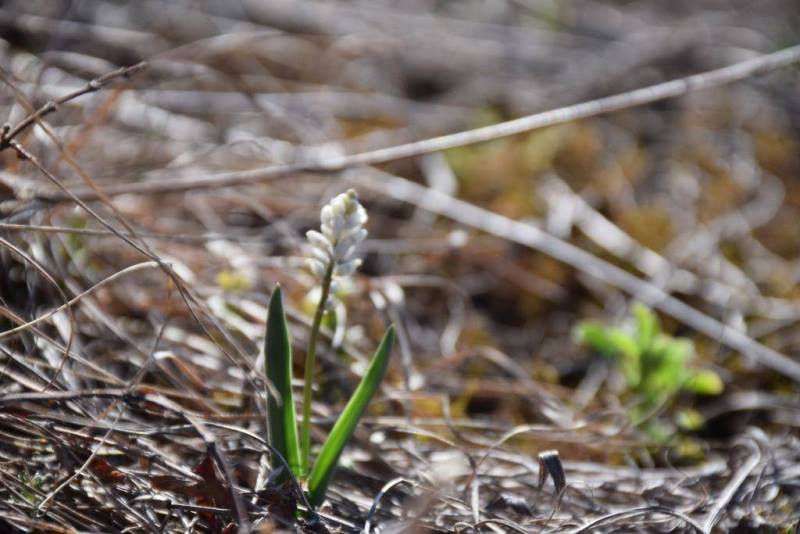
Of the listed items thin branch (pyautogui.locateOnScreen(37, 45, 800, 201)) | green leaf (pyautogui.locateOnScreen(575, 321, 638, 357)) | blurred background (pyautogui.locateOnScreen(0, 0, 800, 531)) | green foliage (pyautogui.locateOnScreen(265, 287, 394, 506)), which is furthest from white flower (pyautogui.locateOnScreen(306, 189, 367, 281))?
green leaf (pyautogui.locateOnScreen(575, 321, 638, 357))

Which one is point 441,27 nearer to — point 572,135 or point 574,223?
point 572,135

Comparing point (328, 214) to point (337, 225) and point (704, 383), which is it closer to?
point (337, 225)

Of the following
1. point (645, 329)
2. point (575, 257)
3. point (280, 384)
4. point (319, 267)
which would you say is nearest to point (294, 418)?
point (280, 384)

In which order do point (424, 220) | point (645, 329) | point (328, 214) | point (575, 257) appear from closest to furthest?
1. point (328, 214)
2. point (645, 329)
3. point (575, 257)
4. point (424, 220)

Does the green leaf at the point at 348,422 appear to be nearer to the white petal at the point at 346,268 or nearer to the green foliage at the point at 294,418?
the green foliage at the point at 294,418

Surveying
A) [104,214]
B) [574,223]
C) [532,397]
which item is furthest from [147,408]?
[574,223]

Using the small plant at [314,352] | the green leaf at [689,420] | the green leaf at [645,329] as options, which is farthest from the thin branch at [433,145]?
the green leaf at [689,420]
